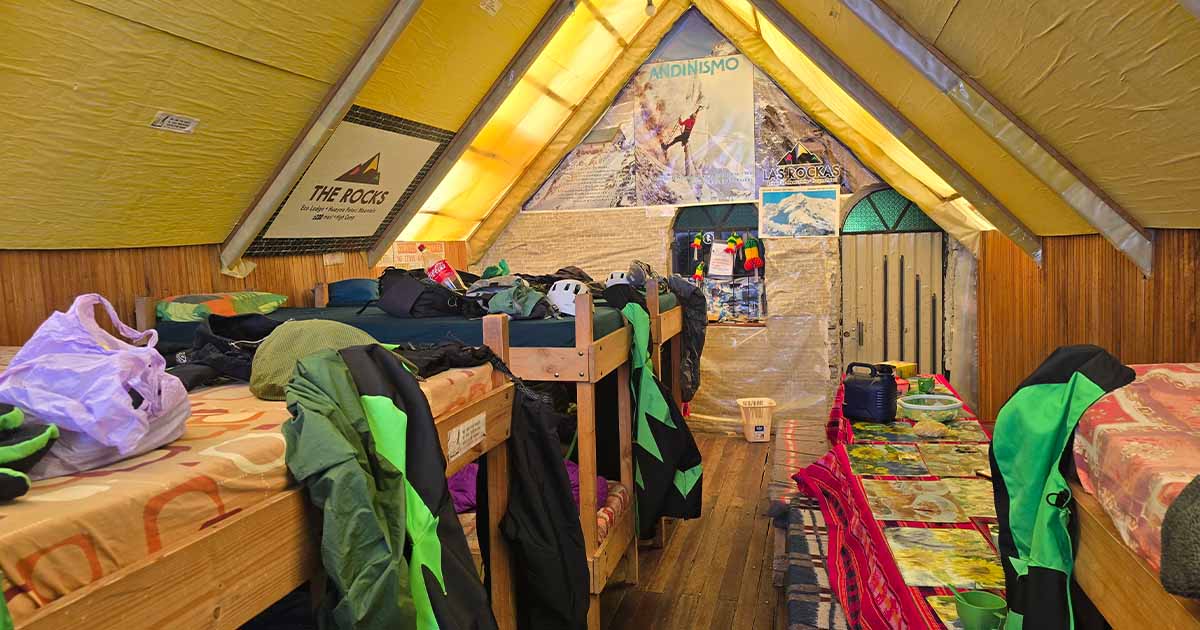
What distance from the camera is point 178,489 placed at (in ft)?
3.13

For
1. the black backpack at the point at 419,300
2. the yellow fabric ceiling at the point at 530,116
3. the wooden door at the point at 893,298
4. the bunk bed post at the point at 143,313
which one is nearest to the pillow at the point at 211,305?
the bunk bed post at the point at 143,313

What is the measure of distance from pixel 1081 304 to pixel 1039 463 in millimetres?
2443

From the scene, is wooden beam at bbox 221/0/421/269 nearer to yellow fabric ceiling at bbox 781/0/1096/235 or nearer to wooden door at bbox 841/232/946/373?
yellow fabric ceiling at bbox 781/0/1096/235

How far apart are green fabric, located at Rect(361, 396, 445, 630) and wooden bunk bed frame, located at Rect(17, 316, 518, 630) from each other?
0.46 feet

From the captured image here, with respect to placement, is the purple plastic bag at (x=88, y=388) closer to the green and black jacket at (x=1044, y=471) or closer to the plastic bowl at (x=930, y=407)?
the green and black jacket at (x=1044, y=471)

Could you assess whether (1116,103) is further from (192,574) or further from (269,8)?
(269,8)

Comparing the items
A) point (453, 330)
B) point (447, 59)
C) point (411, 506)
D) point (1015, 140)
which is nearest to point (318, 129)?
point (447, 59)

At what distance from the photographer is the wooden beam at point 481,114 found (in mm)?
4105

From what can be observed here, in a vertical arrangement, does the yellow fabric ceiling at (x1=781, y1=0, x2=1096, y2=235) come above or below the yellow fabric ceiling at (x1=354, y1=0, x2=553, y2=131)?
below

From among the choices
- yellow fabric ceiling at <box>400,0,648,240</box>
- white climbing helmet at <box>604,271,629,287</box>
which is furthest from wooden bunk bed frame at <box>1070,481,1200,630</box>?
yellow fabric ceiling at <box>400,0,648,240</box>

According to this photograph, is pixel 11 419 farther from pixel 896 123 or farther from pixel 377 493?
pixel 896 123

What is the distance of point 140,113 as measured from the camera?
246 cm

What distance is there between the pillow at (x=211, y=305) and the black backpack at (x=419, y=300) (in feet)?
2.07

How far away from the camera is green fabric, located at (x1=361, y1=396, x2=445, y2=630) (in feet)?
4.06
